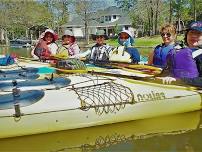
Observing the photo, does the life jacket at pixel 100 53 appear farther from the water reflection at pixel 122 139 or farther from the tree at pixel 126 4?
the tree at pixel 126 4

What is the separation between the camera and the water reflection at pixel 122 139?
17.6 feet

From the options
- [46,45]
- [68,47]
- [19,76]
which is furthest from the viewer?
[46,45]

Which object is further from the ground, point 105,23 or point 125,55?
point 105,23

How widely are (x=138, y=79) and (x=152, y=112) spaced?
66 centimetres

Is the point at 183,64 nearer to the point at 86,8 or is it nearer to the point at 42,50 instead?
the point at 42,50

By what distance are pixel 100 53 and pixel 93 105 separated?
3.85 metres

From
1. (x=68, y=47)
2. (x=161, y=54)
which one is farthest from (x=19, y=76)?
(x=68, y=47)

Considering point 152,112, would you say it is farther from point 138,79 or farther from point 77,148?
point 77,148

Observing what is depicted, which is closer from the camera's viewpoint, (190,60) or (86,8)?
(190,60)

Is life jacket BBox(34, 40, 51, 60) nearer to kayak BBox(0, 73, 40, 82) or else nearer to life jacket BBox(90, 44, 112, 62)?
life jacket BBox(90, 44, 112, 62)

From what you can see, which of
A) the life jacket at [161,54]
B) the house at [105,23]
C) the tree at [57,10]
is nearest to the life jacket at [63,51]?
the life jacket at [161,54]

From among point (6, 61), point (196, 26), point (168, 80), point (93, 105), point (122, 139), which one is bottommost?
point (122, 139)

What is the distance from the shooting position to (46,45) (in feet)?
34.3

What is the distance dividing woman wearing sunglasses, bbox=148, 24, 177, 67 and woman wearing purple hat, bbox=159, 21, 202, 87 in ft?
2.86
